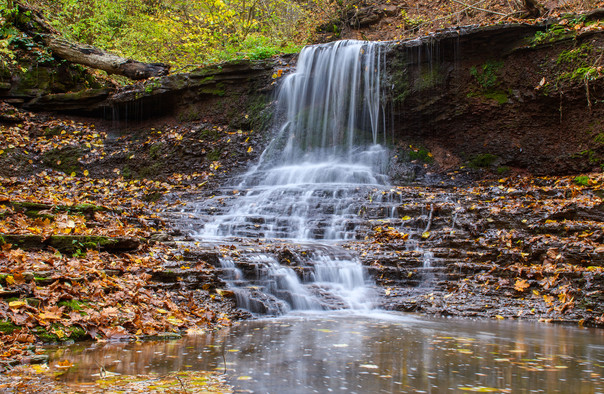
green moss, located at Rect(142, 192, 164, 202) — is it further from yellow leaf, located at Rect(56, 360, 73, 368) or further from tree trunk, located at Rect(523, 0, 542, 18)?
tree trunk, located at Rect(523, 0, 542, 18)

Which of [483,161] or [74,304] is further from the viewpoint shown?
[483,161]

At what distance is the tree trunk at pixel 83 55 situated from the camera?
14.8 m

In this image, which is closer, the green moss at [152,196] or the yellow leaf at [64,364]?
A: the yellow leaf at [64,364]

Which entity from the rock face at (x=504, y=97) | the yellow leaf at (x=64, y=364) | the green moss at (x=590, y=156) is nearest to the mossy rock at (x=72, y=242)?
the yellow leaf at (x=64, y=364)

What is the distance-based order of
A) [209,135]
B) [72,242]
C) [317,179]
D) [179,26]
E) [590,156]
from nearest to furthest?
[72,242] → [590,156] → [317,179] → [209,135] → [179,26]

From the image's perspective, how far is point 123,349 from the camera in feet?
10.8

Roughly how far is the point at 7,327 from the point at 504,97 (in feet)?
41.2

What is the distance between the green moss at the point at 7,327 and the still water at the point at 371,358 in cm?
46

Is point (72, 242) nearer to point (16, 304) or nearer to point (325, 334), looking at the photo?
point (16, 304)

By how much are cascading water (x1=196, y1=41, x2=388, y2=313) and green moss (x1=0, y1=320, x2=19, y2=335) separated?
2.52m

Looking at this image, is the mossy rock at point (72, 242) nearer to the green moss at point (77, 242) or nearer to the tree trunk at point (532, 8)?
the green moss at point (77, 242)

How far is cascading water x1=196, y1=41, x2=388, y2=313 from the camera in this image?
603cm

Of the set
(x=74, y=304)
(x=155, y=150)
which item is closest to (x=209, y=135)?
(x=155, y=150)

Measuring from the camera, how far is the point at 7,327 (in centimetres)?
320
